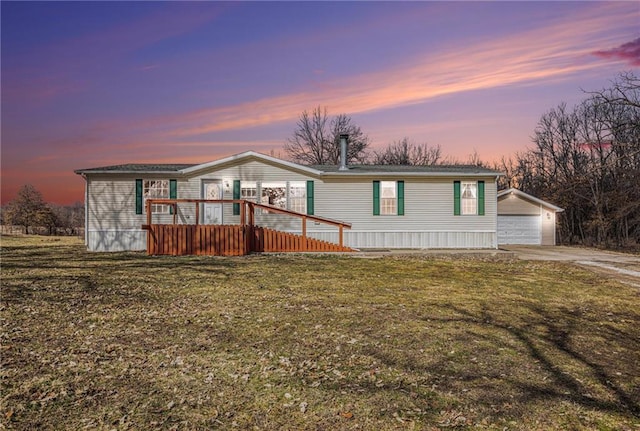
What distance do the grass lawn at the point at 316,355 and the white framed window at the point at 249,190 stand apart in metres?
8.84

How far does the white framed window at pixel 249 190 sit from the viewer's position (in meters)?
17.3

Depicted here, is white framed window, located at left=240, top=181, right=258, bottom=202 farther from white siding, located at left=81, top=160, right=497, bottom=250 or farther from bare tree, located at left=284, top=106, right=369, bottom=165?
bare tree, located at left=284, top=106, right=369, bottom=165

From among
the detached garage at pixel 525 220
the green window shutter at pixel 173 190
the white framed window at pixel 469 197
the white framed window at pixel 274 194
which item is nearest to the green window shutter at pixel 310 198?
the white framed window at pixel 274 194

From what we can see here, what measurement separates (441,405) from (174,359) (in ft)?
8.99

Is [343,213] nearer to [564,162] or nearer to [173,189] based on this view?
[173,189]

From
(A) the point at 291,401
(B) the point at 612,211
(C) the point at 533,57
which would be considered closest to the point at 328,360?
(A) the point at 291,401

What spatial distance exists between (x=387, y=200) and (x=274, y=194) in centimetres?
504

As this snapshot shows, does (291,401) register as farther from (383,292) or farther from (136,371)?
(383,292)

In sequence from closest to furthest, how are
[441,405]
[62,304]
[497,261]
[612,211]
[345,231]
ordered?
[441,405] < [62,304] < [497,261] < [345,231] < [612,211]

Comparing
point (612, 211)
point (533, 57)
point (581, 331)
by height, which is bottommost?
point (581, 331)

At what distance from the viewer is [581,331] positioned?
539 cm

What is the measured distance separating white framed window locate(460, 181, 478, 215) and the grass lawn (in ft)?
31.1

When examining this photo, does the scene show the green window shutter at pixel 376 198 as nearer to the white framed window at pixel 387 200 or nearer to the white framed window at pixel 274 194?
the white framed window at pixel 387 200

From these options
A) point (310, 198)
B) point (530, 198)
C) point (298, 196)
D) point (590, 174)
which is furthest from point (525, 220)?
point (298, 196)
